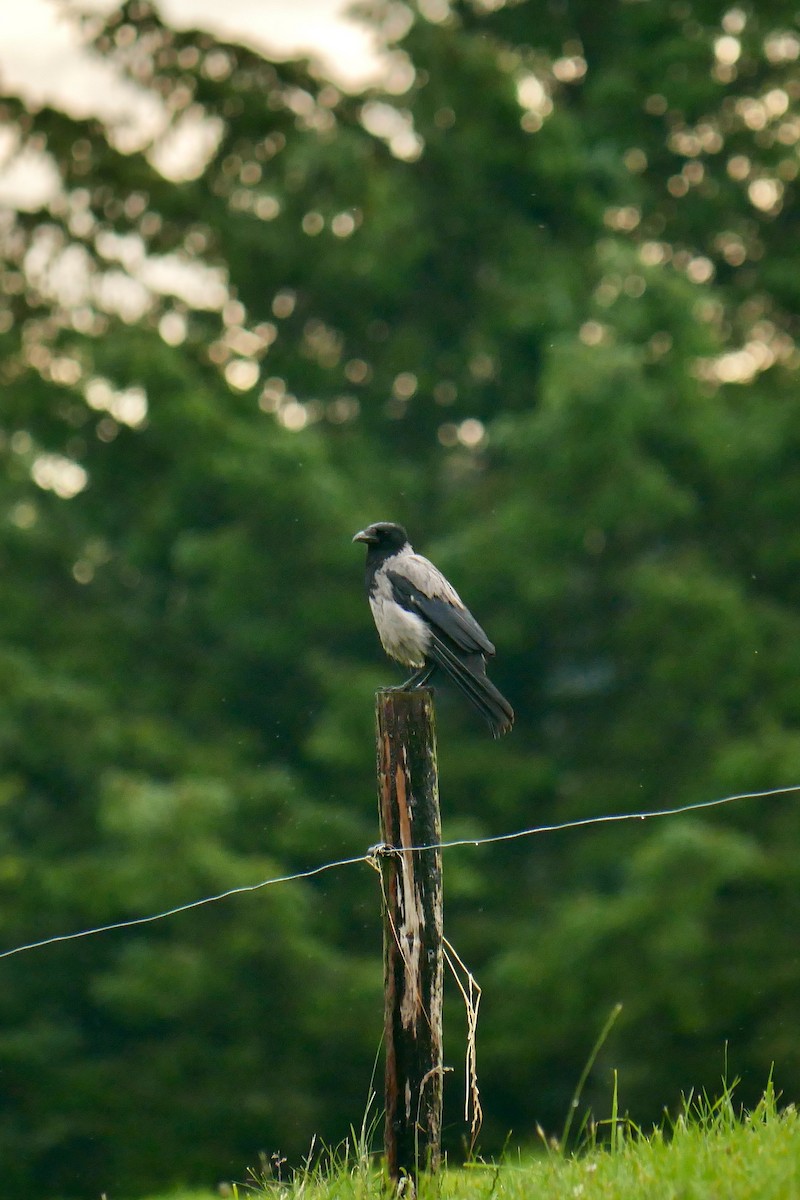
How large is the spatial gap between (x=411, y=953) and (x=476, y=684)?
1855mm

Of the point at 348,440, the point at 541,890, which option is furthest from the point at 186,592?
the point at 541,890

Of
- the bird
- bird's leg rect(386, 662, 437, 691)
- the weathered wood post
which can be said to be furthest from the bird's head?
the weathered wood post

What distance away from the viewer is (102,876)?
9.97m

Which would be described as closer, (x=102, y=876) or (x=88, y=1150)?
(x=102, y=876)

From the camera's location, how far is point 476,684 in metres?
5.54

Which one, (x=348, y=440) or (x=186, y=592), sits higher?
(x=348, y=440)

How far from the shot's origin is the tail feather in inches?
213

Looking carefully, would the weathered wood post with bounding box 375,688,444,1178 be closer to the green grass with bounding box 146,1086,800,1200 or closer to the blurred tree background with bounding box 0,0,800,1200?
the green grass with bounding box 146,1086,800,1200

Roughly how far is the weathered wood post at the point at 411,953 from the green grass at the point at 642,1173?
12 centimetres

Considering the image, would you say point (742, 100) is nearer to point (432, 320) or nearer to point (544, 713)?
point (432, 320)

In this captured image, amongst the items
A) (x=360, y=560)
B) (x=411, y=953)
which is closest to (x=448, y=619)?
(x=411, y=953)

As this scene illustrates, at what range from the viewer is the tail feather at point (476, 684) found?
5402 mm

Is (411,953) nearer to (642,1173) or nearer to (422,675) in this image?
(642,1173)

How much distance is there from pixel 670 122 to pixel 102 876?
7.63 m
